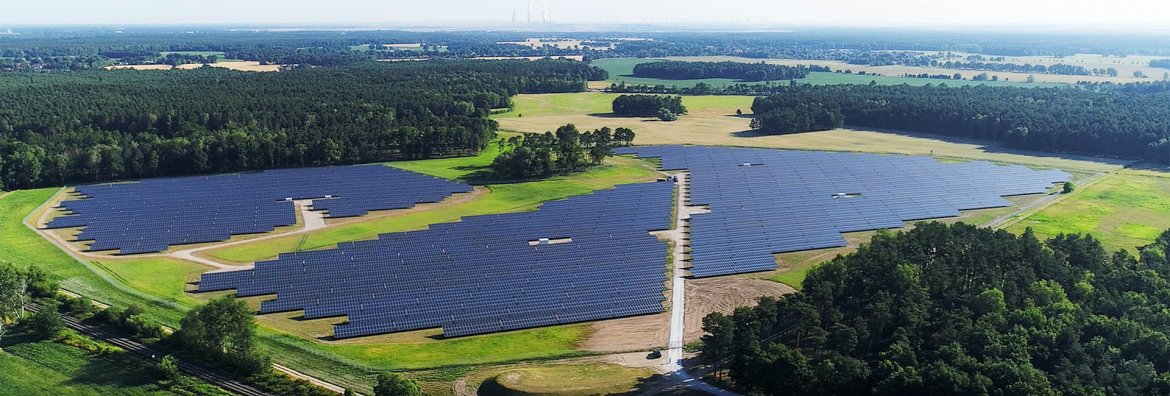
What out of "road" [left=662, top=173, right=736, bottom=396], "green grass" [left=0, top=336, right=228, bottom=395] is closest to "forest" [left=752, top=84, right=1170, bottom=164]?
"road" [left=662, top=173, right=736, bottom=396]

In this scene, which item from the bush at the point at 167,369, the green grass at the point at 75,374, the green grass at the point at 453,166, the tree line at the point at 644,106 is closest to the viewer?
the green grass at the point at 75,374

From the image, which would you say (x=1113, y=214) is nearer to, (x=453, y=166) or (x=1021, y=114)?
(x=1021, y=114)

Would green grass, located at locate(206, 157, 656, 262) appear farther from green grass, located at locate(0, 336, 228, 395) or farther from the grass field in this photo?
the grass field

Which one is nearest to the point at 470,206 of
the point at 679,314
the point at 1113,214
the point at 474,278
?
the point at 474,278

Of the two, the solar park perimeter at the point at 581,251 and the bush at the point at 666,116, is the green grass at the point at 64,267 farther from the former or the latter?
the bush at the point at 666,116

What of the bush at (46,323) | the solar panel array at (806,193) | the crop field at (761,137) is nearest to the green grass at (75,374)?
the bush at (46,323)

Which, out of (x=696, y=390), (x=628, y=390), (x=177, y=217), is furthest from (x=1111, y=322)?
(x=177, y=217)

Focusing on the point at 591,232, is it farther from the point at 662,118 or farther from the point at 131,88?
the point at 131,88
